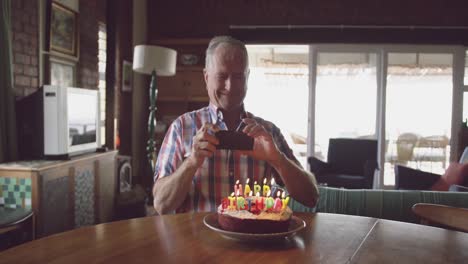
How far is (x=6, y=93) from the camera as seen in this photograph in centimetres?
285

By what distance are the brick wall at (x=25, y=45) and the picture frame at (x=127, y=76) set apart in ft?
5.95

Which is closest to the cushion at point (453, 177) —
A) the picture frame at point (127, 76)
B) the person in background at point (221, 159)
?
the person in background at point (221, 159)

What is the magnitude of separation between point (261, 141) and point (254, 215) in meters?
0.34

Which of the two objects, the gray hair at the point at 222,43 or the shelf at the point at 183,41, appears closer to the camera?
the gray hair at the point at 222,43

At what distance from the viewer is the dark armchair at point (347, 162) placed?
5062 mm

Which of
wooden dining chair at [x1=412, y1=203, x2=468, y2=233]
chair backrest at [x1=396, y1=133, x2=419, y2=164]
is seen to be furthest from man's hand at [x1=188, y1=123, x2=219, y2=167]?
chair backrest at [x1=396, y1=133, x2=419, y2=164]

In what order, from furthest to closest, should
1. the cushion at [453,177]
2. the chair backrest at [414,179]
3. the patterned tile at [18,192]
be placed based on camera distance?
the chair backrest at [414,179]
the cushion at [453,177]
the patterned tile at [18,192]

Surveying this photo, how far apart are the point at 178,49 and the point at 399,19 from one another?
3.12 m

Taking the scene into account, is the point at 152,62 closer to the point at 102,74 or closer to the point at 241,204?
the point at 102,74

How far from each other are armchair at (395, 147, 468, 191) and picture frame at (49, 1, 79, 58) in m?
3.10

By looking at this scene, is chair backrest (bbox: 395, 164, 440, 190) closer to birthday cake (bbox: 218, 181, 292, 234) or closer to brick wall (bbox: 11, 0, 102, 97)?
birthday cake (bbox: 218, 181, 292, 234)

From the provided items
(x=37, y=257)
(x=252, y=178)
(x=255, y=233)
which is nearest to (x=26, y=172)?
(x=252, y=178)

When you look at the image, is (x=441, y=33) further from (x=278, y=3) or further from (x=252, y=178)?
(x=252, y=178)

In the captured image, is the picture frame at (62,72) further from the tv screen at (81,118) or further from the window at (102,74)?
the window at (102,74)
